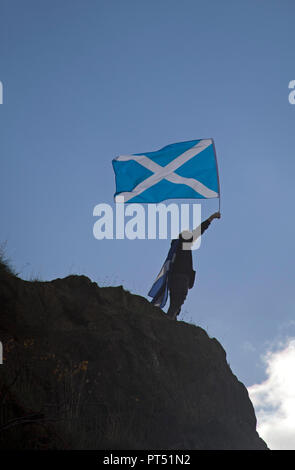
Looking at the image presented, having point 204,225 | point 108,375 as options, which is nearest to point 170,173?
point 204,225

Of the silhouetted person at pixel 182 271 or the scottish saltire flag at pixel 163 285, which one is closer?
the silhouetted person at pixel 182 271

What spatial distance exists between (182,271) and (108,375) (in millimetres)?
5048

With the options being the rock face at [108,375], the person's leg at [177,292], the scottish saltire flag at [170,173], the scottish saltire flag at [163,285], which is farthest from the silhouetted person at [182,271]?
the rock face at [108,375]

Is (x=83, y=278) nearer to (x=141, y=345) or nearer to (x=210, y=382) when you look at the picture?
(x=141, y=345)

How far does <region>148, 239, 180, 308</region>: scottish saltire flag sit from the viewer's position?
528 inches

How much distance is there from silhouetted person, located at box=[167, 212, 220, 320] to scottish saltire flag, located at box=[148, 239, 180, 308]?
0.15 meters

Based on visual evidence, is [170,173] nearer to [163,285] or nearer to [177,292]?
[163,285]

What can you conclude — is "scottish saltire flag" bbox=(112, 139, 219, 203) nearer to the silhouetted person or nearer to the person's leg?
the silhouetted person

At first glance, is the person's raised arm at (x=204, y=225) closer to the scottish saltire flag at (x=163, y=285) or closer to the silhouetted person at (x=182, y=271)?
the silhouetted person at (x=182, y=271)

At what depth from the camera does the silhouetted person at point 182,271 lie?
42.8 ft

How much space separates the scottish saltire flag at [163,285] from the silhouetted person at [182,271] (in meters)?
0.15

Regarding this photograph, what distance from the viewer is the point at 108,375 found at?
8508mm

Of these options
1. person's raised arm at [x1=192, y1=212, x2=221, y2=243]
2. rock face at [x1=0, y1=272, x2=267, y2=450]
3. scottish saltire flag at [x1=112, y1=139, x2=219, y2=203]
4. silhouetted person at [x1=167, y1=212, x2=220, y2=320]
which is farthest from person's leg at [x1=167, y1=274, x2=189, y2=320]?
scottish saltire flag at [x1=112, y1=139, x2=219, y2=203]
